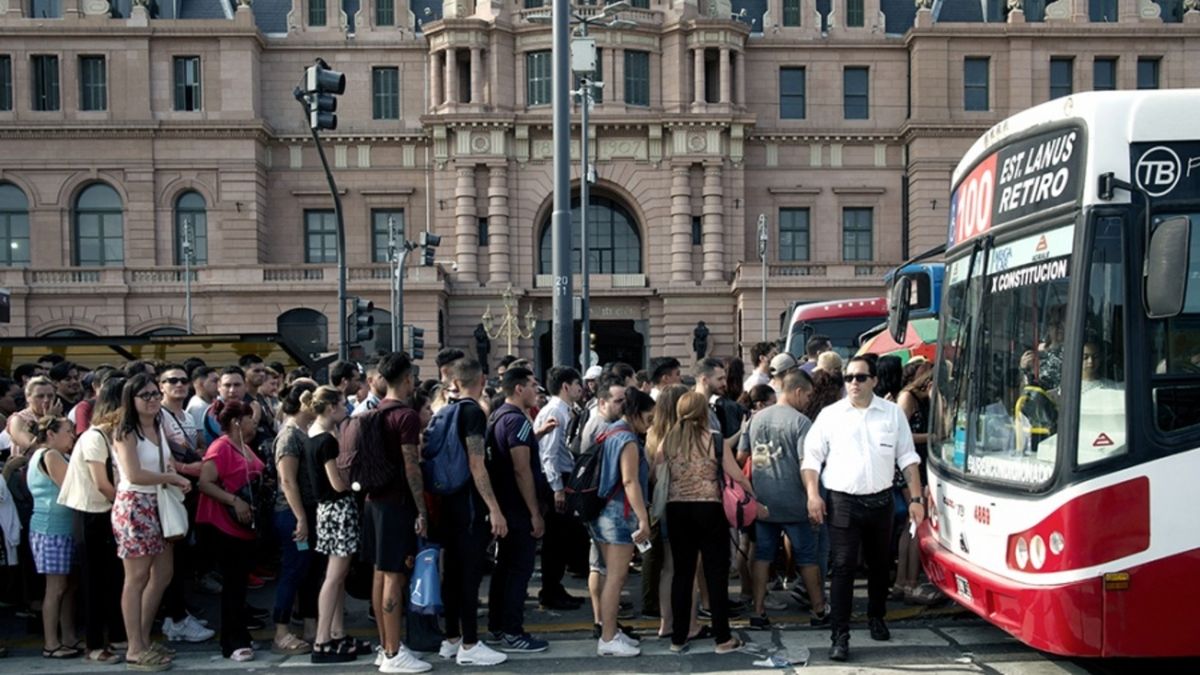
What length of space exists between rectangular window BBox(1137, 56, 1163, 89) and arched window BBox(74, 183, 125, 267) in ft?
138

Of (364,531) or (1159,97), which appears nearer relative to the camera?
(1159,97)

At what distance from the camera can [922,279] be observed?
28.0ft

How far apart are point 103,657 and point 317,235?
130 feet

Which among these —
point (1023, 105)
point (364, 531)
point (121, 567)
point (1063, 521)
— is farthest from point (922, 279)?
point (1023, 105)

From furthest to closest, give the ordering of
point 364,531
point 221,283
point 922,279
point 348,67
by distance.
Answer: point 348,67 < point 221,283 < point 922,279 < point 364,531

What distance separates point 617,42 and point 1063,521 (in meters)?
39.7

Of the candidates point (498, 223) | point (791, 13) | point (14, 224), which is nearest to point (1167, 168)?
point (498, 223)

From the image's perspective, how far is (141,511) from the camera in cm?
747

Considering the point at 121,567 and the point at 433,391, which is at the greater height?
the point at 433,391

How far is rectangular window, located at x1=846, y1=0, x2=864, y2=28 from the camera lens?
153 feet

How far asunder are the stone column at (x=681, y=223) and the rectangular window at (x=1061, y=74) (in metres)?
15.8

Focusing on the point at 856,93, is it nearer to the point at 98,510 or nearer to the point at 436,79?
the point at 436,79

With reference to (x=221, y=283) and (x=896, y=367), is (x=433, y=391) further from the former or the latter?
(x=221, y=283)

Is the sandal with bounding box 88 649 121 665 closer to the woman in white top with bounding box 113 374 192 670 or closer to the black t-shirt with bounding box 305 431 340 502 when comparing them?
the woman in white top with bounding box 113 374 192 670
